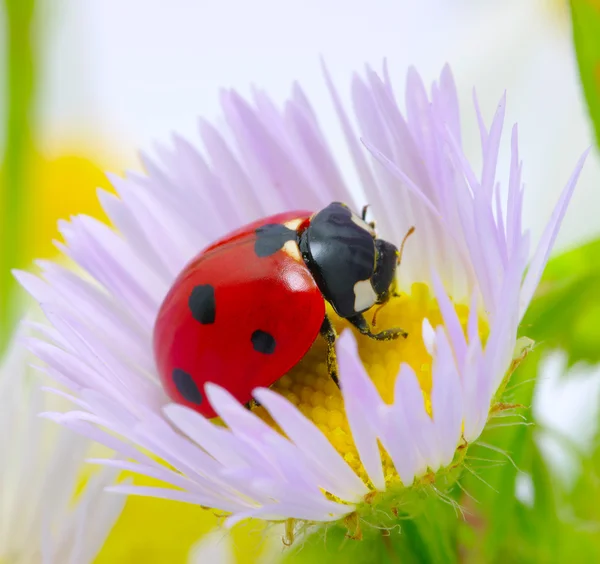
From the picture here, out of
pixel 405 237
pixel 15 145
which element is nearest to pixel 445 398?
pixel 405 237

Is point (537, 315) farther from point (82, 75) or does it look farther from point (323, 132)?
point (82, 75)

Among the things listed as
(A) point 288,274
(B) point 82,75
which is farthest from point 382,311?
(B) point 82,75

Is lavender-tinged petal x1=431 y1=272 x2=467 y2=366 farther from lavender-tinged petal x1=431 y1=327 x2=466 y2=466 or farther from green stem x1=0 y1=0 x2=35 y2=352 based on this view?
green stem x1=0 y1=0 x2=35 y2=352

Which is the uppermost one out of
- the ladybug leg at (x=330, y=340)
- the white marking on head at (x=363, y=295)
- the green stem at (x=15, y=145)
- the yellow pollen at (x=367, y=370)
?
the green stem at (x=15, y=145)

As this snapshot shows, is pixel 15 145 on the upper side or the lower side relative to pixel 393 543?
upper

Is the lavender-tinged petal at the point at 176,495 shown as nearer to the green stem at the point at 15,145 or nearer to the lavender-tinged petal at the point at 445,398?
the lavender-tinged petal at the point at 445,398

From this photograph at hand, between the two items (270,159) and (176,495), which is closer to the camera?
(176,495)

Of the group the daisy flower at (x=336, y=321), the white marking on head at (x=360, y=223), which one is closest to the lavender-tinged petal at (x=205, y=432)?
the daisy flower at (x=336, y=321)

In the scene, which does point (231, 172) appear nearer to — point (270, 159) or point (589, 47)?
point (270, 159)
